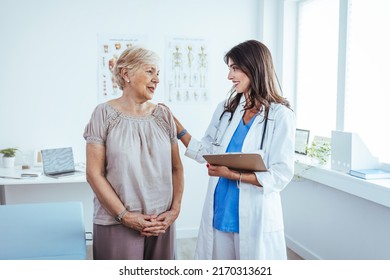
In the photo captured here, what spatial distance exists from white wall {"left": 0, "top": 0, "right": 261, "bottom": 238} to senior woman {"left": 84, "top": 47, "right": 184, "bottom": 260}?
1932mm

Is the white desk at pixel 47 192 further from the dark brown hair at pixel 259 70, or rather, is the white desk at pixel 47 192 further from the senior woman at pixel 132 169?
the dark brown hair at pixel 259 70

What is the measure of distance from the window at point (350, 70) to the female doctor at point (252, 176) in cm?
109

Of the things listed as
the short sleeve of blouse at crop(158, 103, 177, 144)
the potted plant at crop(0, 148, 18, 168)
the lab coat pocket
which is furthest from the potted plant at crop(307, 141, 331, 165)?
the potted plant at crop(0, 148, 18, 168)

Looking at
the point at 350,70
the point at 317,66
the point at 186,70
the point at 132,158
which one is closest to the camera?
the point at 132,158

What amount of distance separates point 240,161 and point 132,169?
0.46 m

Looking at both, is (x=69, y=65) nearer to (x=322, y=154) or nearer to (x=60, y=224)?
(x=60, y=224)

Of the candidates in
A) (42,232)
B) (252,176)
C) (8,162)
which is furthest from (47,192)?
(252,176)

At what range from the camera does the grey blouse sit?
4.99 ft

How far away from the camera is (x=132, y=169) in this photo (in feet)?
4.98

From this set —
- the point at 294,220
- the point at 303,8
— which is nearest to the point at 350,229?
the point at 294,220

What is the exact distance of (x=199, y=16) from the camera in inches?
142

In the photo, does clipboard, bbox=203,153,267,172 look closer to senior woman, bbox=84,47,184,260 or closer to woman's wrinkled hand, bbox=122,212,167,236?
senior woman, bbox=84,47,184,260

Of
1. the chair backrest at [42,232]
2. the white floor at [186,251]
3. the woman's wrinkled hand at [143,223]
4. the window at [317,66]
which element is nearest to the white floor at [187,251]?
the white floor at [186,251]

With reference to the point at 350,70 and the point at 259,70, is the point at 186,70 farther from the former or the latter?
the point at 259,70
